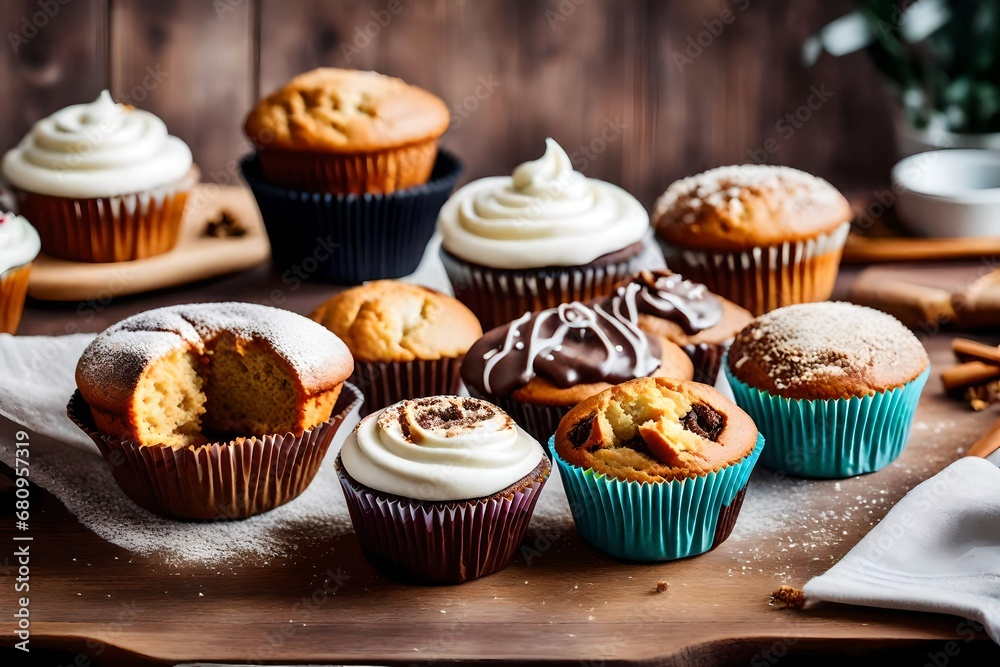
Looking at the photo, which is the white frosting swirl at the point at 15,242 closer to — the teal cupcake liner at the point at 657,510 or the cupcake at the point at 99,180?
the cupcake at the point at 99,180

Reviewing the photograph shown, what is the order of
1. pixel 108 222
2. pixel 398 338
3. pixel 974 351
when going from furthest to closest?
1. pixel 108 222
2. pixel 974 351
3. pixel 398 338

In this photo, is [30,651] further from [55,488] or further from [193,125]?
[193,125]

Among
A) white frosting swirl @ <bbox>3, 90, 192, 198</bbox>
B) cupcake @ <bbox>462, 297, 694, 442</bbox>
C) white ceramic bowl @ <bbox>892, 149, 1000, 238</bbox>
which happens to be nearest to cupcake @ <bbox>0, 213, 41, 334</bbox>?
white frosting swirl @ <bbox>3, 90, 192, 198</bbox>

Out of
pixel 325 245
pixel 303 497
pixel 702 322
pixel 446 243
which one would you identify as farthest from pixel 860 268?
pixel 303 497

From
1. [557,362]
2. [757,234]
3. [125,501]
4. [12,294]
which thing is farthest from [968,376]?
[12,294]

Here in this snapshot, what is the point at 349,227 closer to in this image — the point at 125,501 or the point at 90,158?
the point at 90,158

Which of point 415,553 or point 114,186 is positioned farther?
point 114,186

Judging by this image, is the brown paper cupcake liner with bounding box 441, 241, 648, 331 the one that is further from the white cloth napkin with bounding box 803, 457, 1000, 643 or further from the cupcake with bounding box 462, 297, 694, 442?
the white cloth napkin with bounding box 803, 457, 1000, 643
